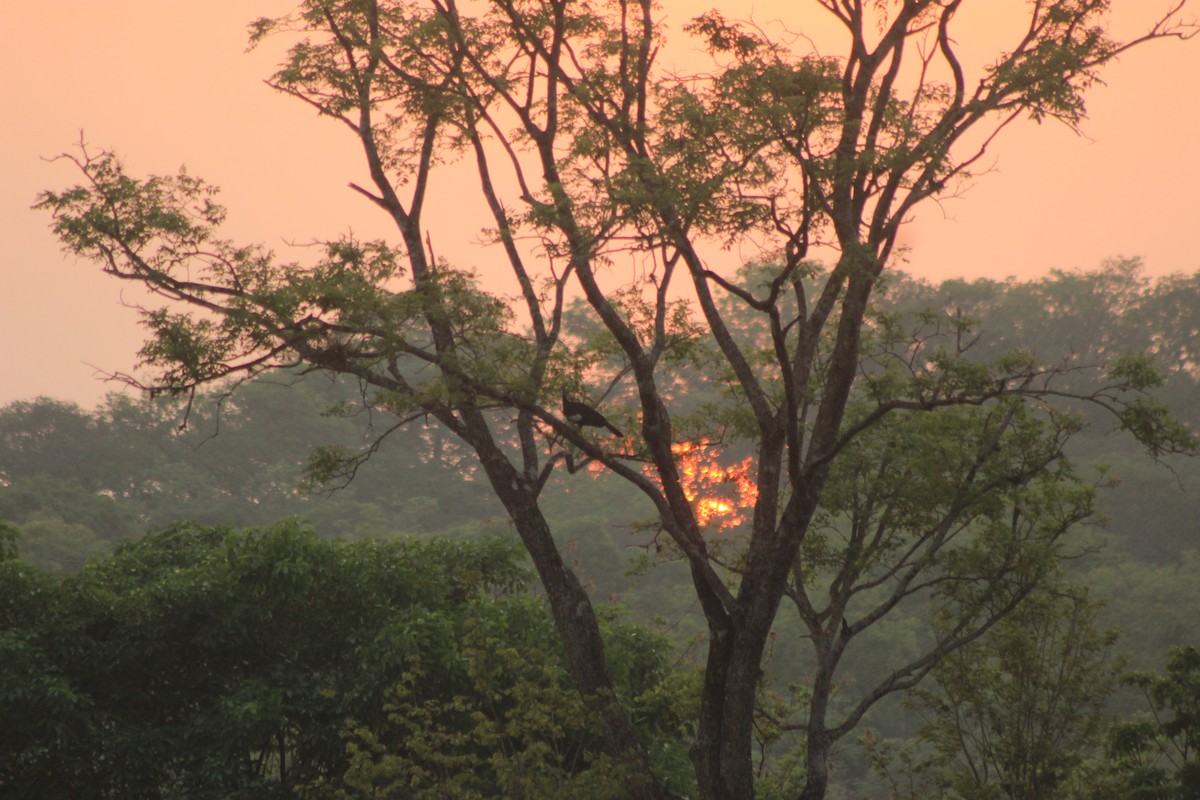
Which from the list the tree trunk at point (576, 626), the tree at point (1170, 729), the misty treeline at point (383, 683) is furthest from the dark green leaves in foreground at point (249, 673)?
the tree at point (1170, 729)

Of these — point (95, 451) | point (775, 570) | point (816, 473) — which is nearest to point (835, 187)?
point (816, 473)

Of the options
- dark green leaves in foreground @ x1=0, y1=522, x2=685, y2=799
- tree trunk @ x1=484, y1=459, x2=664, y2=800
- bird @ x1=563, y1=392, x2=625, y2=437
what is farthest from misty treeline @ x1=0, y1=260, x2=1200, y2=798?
bird @ x1=563, y1=392, x2=625, y2=437

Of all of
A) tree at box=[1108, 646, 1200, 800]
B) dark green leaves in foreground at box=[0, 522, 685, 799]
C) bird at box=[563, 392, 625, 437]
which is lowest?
tree at box=[1108, 646, 1200, 800]

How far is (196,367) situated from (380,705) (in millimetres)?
3409

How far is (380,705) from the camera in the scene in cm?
1032

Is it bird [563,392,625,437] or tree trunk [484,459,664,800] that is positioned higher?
bird [563,392,625,437]

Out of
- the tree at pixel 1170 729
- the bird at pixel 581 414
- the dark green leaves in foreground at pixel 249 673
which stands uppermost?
the bird at pixel 581 414

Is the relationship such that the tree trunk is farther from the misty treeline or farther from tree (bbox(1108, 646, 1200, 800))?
tree (bbox(1108, 646, 1200, 800))

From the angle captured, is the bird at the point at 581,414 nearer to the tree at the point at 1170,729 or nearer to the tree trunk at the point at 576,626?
the tree trunk at the point at 576,626

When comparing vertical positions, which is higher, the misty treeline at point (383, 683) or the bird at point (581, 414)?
the bird at point (581, 414)

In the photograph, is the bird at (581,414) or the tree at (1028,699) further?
the tree at (1028,699)

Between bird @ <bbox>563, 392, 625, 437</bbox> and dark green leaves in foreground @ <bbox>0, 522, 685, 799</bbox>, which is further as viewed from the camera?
dark green leaves in foreground @ <bbox>0, 522, 685, 799</bbox>

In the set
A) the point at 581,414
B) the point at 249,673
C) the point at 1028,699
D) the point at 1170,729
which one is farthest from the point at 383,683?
the point at 1170,729

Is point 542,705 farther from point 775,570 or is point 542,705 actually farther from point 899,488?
point 899,488
